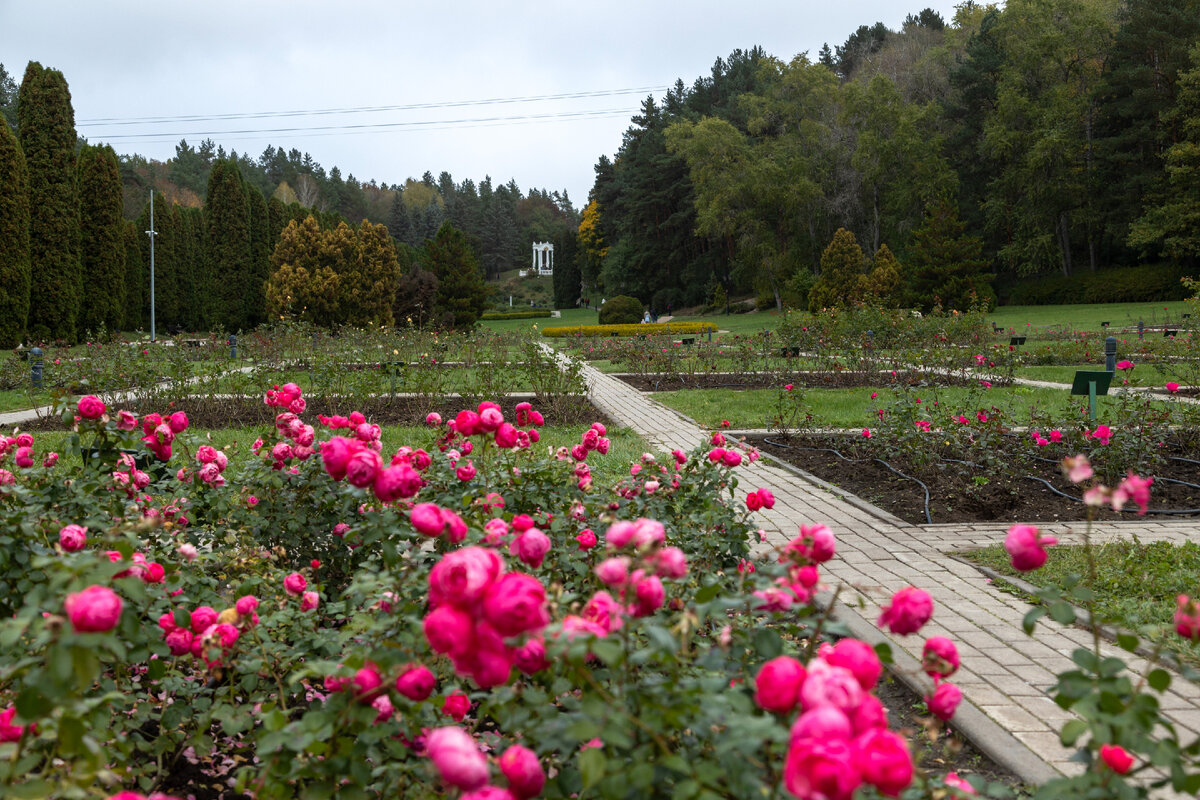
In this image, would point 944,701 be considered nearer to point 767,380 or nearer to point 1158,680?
point 1158,680

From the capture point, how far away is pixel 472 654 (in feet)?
3.29

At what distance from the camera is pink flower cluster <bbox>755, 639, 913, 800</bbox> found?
0.82 metres

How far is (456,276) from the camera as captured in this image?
33.1 metres

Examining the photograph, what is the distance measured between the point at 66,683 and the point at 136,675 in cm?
171

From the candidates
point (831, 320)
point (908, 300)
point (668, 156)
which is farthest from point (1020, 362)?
point (668, 156)

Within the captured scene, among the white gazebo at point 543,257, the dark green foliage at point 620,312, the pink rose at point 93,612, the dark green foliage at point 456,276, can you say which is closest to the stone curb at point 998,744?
the pink rose at point 93,612

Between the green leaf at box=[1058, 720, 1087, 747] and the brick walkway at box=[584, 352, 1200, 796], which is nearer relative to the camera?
the green leaf at box=[1058, 720, 1087, 747]

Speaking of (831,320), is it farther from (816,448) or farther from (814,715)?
(814,715)

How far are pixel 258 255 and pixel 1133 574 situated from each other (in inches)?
1189

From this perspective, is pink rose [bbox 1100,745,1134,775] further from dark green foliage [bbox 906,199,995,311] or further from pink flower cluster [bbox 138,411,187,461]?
dark green foliage [bbox 906,199,995,311]

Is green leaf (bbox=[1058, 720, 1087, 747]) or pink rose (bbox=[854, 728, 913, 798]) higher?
pink rose (bbox=[854, 728, 913, 798])

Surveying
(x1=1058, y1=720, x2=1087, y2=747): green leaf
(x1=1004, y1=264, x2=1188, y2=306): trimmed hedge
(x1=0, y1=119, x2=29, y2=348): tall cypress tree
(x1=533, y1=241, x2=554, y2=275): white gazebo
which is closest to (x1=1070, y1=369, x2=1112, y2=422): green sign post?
(x1=1058, y1=720, x2=1087, y2=747): green leaf

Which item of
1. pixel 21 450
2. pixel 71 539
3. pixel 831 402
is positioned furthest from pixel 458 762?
pixel 831 402

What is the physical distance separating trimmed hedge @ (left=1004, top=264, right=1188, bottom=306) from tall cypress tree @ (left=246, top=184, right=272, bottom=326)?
2909 centimetres
